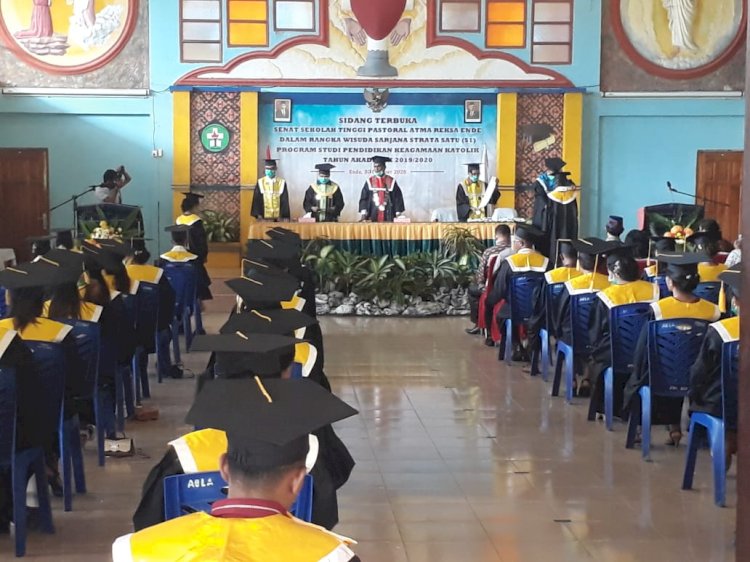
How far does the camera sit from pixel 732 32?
1711 cm

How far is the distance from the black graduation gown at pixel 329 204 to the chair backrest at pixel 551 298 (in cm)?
731

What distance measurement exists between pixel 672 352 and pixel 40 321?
3.35 meters

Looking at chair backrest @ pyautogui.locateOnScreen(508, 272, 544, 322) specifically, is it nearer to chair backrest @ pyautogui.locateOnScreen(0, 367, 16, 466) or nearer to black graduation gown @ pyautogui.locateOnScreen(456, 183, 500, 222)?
chair backrest @ pyautogui.locateOnScreen(0, 367, 16, 466)

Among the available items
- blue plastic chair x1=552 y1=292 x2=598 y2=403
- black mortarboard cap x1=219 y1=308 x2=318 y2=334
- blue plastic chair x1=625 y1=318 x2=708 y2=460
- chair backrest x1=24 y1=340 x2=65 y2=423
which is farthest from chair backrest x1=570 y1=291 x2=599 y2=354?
chair backrest x1=24 y1=340 x2=65 y2=423

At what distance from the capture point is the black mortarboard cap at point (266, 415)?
208cm

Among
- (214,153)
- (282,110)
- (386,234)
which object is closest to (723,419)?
(386,234)

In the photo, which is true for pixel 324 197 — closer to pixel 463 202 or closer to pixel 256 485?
pixel 463 202

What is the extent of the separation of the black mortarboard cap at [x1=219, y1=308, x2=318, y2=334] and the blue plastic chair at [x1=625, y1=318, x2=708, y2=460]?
2.53 m

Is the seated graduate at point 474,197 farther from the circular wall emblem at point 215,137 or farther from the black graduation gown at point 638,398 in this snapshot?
the black graduation gown at point 638,398

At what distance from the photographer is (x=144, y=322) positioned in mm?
7930

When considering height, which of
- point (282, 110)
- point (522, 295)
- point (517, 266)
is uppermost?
point (282, 110)

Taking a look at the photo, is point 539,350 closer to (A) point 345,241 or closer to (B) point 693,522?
(B) point 693,522

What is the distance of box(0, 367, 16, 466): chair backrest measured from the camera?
4410mm

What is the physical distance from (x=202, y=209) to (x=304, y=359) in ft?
Answer: 41.0
